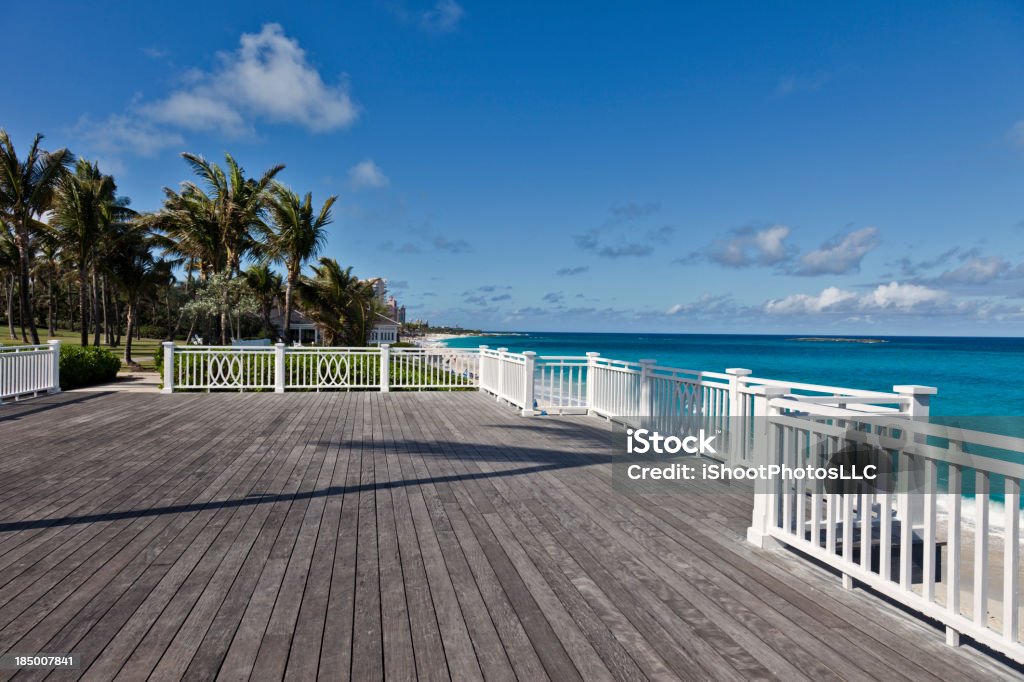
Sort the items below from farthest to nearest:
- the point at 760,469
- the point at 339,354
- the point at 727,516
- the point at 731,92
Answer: the point at 731,92, the point at 339,354, the point at 727,516, the point at 760,469

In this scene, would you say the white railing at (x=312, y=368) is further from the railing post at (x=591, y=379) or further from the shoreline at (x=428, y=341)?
the railing post at (x=591, y=379)

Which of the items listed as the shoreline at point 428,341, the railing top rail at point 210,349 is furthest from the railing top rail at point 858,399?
the railing top rail at point 210,349

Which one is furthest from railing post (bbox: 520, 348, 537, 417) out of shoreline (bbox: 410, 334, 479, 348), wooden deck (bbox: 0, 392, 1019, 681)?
shoreline (bbox: 410, 334, 479, 348)

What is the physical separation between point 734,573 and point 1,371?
35.1 ft

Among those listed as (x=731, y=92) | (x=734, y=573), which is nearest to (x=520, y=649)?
(x=734, y=573)

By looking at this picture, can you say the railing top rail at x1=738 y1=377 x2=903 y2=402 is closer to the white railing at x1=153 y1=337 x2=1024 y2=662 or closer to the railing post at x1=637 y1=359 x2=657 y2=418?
the white railing at x1=153 y1=337 x2=1024 y2=662

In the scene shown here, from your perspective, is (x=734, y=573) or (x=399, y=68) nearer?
(x=734, y=573)

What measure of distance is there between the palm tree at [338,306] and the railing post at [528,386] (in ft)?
37.6

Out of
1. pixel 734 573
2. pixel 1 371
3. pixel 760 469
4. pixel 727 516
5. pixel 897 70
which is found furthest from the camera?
pixel 897 70

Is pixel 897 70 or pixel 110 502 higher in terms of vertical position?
pixel 897 70

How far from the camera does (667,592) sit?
8.00ft

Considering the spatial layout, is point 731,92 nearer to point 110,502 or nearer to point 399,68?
point 399,68

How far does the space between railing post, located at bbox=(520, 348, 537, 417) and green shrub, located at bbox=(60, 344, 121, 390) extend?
10197mm

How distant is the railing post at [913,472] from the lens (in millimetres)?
2188
